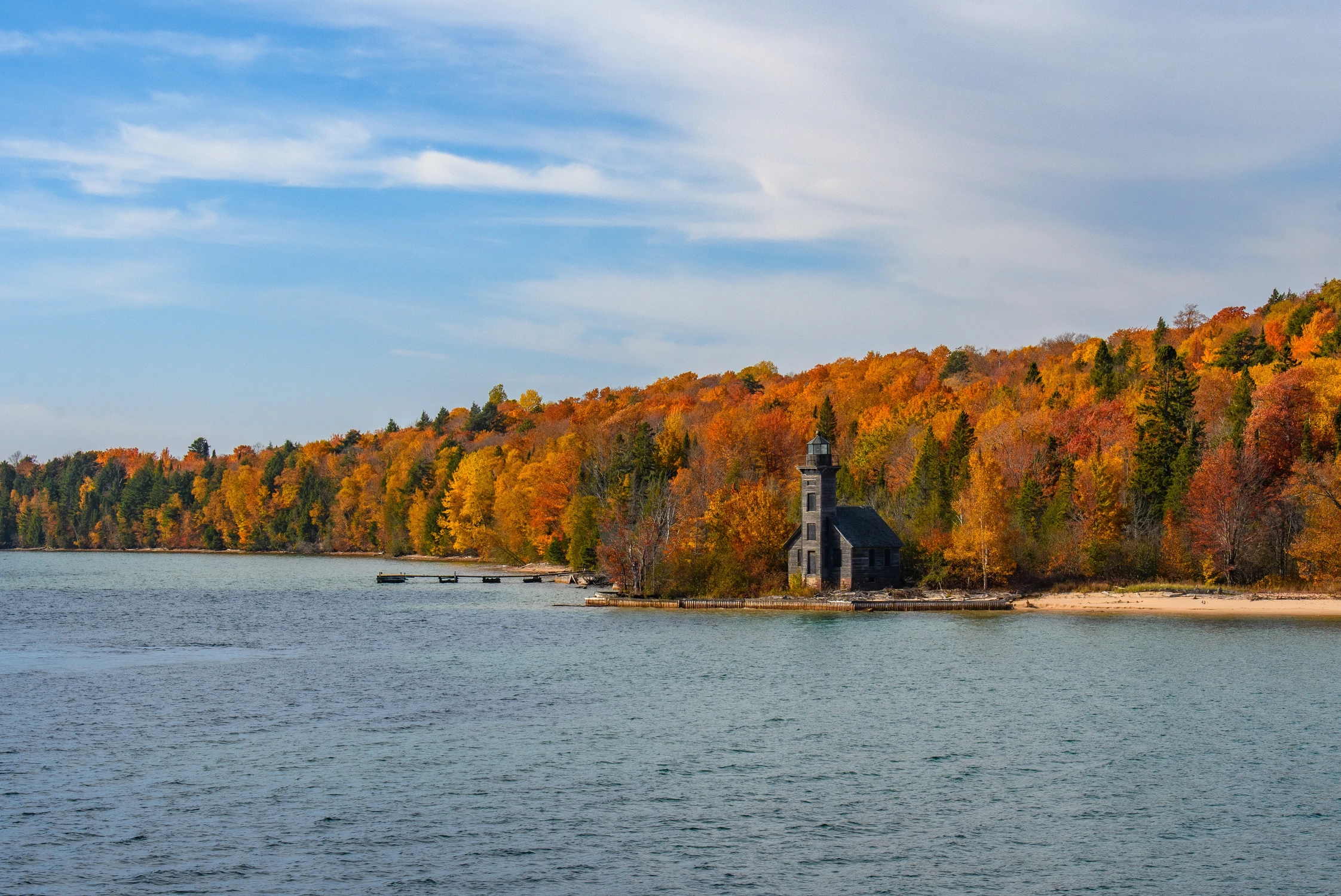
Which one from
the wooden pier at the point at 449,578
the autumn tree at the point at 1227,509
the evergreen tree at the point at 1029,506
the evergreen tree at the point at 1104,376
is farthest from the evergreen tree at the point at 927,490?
the wooden pier at the point at 449,578

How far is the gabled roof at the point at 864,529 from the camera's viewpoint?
75125 mm

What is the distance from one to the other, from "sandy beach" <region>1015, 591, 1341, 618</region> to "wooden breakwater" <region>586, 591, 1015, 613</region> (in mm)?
2816

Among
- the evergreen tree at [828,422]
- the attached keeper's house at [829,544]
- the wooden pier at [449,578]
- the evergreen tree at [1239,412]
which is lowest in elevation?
the wooden pier at [449,578]

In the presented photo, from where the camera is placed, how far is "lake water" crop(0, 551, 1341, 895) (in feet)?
72.3

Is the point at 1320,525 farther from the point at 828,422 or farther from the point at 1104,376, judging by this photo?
the point at 828,422

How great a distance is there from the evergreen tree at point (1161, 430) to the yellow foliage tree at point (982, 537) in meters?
12.2

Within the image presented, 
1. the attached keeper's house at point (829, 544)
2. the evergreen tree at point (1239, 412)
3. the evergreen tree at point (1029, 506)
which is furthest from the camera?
the evergreen tree at point (1239, 412)

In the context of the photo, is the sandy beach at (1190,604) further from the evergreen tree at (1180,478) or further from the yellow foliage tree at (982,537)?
the evergreen tree at (1180,478)

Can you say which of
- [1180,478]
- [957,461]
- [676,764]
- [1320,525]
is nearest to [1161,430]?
[1180,478]

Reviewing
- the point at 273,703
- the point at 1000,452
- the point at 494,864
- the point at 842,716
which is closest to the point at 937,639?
the point at 842,716

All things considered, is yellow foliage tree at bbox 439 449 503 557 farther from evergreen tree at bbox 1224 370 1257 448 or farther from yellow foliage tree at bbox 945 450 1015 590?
evergreen tree at bbox 1224 370 1257 448

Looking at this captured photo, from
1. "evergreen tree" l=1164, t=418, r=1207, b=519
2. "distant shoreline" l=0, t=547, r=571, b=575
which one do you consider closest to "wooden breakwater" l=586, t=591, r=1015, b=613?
"evergreen tree" l=1164, t=418, r=1207, b=519

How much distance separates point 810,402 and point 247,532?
97485 millimetres

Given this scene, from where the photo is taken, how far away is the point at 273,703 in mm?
39062
